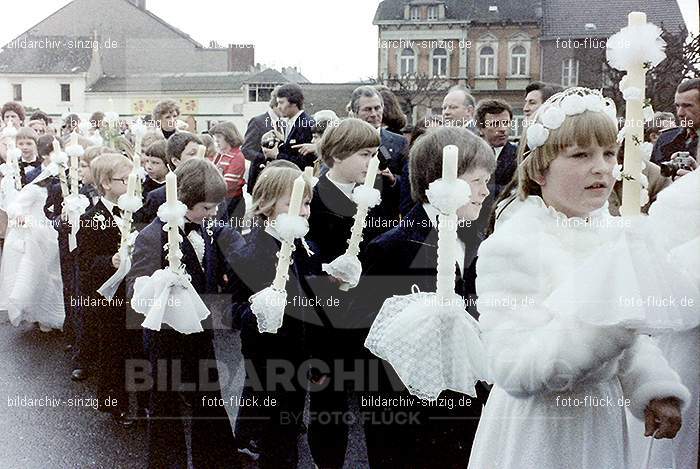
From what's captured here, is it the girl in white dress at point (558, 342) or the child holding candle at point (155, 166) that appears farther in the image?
the child holding candle at point (155, 166)

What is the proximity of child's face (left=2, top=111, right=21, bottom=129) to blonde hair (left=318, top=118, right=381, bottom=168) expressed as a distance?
3.23 metres

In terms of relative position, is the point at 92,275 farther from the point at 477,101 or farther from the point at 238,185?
the point at 477,101

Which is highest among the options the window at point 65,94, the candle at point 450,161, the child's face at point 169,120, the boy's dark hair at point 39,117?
the window at point 65,94

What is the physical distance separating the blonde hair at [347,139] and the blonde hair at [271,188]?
0.32m

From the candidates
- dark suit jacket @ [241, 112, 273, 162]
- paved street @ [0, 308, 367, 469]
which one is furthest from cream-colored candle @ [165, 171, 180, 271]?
dark suit jacket @ [241, 112, 273, 162]

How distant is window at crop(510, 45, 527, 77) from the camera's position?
122 inches

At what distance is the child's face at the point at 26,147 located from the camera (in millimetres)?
5363

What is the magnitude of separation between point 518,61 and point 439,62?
31 cm

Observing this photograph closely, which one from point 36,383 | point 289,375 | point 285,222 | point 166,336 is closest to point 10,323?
point 36,383

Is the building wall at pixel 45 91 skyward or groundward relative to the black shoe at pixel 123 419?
skyward

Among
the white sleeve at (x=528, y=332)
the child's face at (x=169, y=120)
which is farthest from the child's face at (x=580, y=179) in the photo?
the child's face at (x=169, y=120)

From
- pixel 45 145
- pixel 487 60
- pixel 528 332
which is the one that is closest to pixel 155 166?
pixel 45 145

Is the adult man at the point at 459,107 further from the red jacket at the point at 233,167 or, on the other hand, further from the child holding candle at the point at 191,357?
the red jacket at the point at 233,167

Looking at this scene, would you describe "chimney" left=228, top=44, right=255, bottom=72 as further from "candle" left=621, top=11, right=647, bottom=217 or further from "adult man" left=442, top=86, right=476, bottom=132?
"candle" left=621, top=11, right=647, bottom=217
